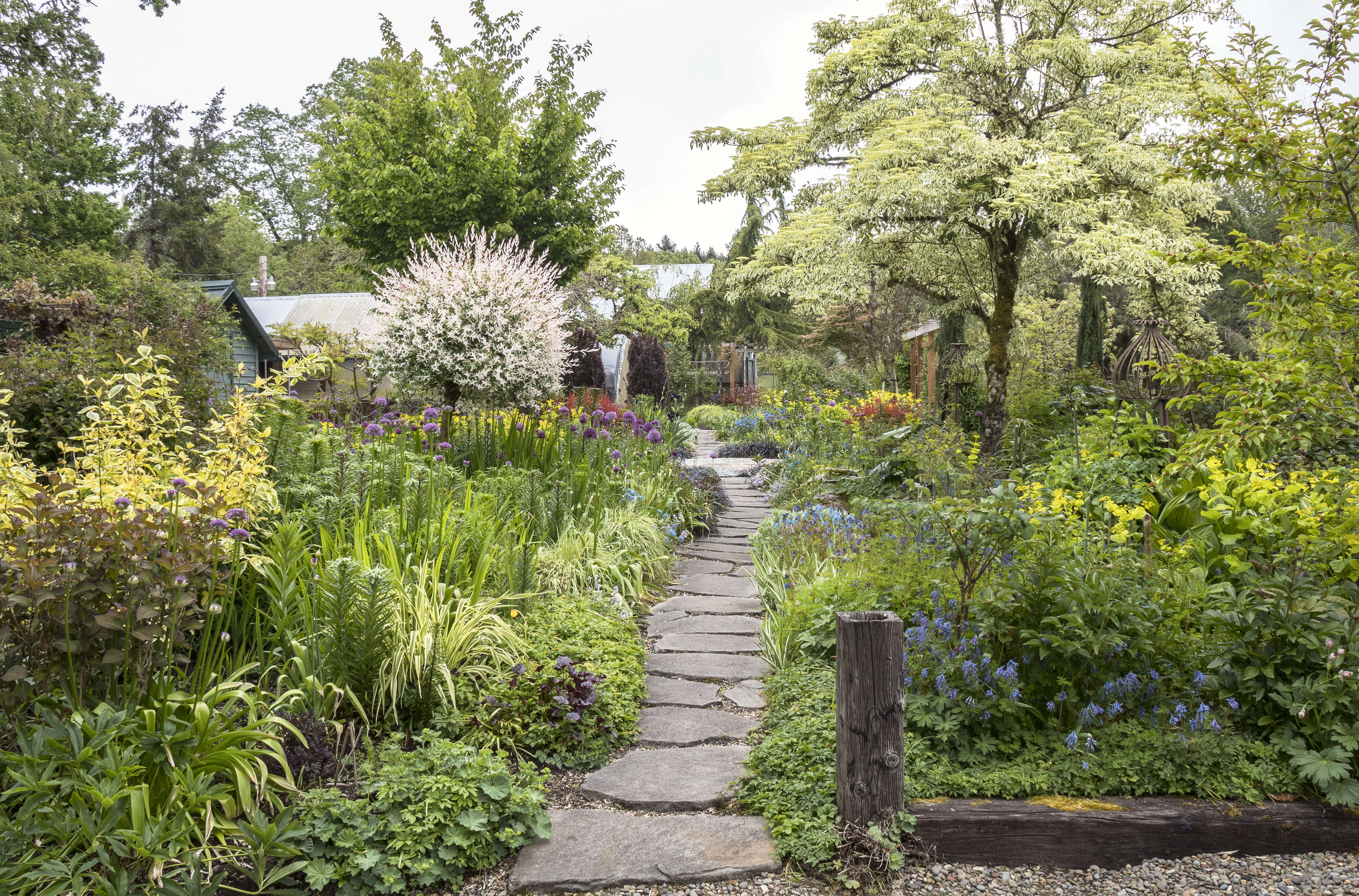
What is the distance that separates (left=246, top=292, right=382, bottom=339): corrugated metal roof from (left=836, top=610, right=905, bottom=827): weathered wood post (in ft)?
→ 75.1

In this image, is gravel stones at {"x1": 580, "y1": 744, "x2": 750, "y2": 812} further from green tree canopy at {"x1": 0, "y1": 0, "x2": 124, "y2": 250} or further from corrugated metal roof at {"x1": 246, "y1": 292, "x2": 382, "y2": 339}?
corrugated metal roof at {"x1": 246, "y1": 292, "x2": 382, "y2": 339}

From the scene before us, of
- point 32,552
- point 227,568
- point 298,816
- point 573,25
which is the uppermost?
point 573,25

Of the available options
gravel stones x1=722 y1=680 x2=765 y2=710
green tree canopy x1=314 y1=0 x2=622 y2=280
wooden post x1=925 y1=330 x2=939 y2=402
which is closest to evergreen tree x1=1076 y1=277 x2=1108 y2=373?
wooden post x1=925 y1=330 x2=939 y2=402

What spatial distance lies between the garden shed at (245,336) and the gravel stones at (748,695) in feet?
49.5

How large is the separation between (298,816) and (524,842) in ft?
2.22

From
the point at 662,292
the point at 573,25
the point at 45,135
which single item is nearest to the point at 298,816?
the point at 573,25

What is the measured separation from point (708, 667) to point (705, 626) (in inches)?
22.7

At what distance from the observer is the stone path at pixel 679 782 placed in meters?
2.28

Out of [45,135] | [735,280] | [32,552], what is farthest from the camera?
[45,135]

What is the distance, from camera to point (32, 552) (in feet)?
6.82

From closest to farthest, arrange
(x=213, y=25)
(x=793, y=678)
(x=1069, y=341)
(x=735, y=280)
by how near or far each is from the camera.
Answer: (x=793, y=678), (x=213, y=25), (x=735, y=280), (x=1069, y=341)

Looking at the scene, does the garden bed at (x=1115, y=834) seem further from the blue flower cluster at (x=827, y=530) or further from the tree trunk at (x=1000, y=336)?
the tree trunk at (x=1000, y=336)

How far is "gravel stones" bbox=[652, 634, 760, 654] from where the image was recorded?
4.07m

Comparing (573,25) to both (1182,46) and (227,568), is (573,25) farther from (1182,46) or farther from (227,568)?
(227,568)
